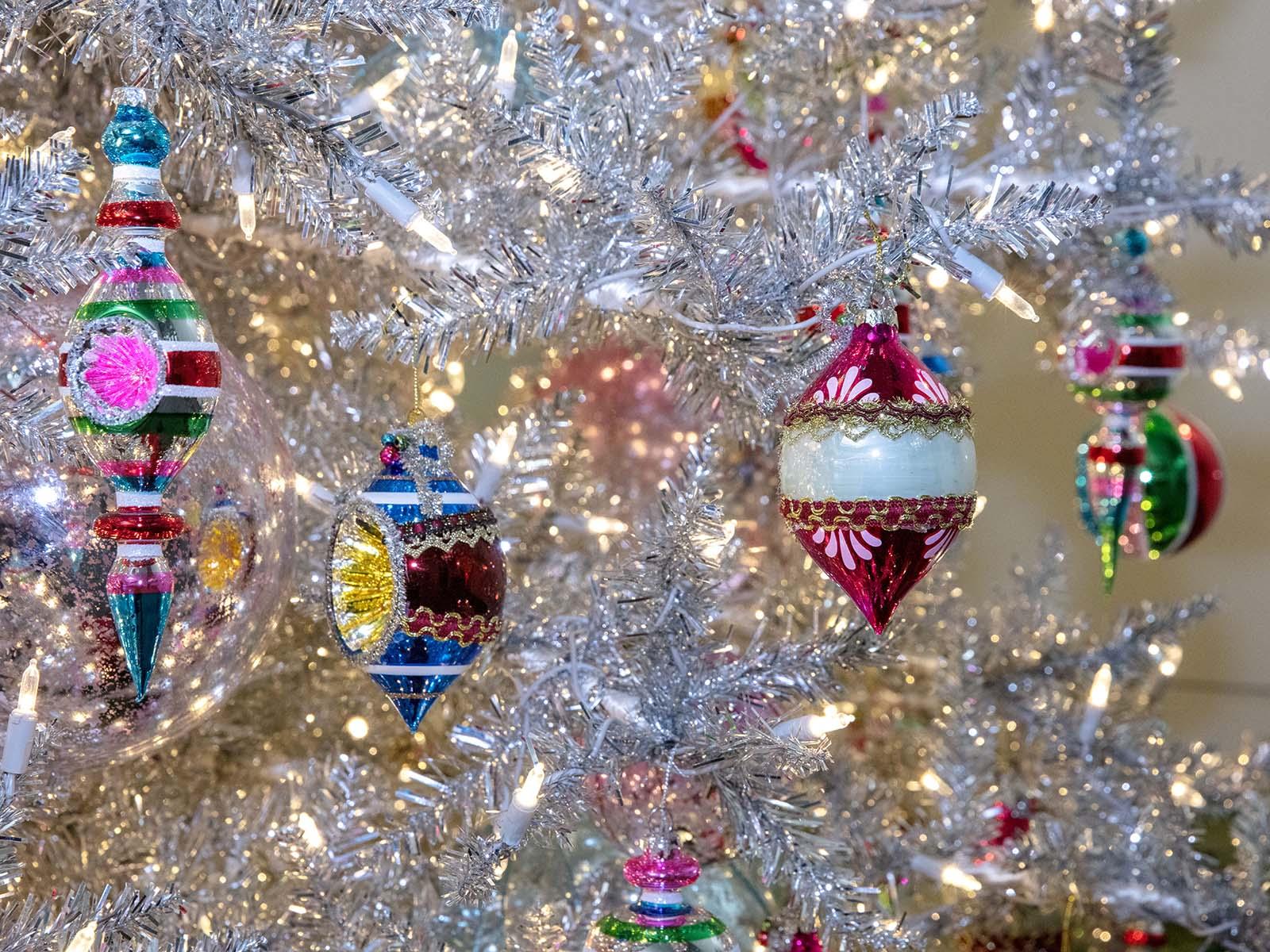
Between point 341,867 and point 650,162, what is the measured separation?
420mm

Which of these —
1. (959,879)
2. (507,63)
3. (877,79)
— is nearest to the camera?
(507,63)

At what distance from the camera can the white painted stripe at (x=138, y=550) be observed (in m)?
0.56

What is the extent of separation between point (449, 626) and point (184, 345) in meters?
0.20

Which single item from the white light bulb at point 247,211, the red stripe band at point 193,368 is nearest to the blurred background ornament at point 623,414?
the white light bulb at point 247,211

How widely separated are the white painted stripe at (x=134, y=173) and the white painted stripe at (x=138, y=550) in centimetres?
15

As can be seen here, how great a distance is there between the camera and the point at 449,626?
673 millimetres

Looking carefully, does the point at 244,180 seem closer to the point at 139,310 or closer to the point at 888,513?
the point at 139,310

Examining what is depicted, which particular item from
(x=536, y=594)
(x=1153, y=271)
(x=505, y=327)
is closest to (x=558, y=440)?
(x=536, y=594)

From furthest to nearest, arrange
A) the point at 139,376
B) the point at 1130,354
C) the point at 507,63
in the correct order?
the point at 1130,354 → the point at 507,63 → the point at 139,376

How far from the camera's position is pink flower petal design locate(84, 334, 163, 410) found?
54cm

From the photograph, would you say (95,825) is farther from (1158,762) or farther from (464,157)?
(1158,762)

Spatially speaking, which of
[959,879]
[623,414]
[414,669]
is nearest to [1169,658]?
[959,879]

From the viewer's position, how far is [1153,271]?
1.13 meters

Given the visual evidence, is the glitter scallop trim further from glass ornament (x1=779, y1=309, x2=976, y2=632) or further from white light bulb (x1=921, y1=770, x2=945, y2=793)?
white light bulb (x1=921, y1=770, x2=945, y2=793)
